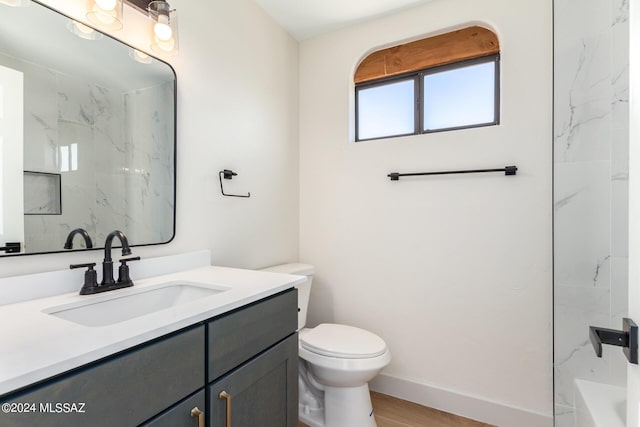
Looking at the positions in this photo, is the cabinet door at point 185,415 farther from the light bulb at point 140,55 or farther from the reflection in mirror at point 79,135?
the light bulb at point 140,55

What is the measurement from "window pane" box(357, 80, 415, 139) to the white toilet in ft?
4.31

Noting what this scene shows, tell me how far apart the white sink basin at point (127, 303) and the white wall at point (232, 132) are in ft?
0.54

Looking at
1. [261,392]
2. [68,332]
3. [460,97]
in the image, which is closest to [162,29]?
[68,332]

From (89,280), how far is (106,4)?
3.18 ft

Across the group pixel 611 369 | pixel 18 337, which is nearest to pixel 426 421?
pixel 611 369

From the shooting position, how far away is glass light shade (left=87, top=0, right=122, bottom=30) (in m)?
1.10

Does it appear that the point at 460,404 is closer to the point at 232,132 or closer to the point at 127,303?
the point at 127,303

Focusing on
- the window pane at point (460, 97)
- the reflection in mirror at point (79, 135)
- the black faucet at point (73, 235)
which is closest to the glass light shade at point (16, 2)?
the reflection in mirror at point (79, 135)

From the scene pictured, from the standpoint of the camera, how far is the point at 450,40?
1.92 metres

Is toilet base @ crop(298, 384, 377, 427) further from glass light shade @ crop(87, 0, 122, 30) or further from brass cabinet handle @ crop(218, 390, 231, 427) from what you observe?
glass light shade @ crop(87, 0, 122, 30)

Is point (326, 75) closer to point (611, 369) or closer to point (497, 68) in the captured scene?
point (497, 68)

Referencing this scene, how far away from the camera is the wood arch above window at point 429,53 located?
1.84 meters

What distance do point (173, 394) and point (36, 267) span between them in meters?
0.66

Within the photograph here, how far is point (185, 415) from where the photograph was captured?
30.5 inches
